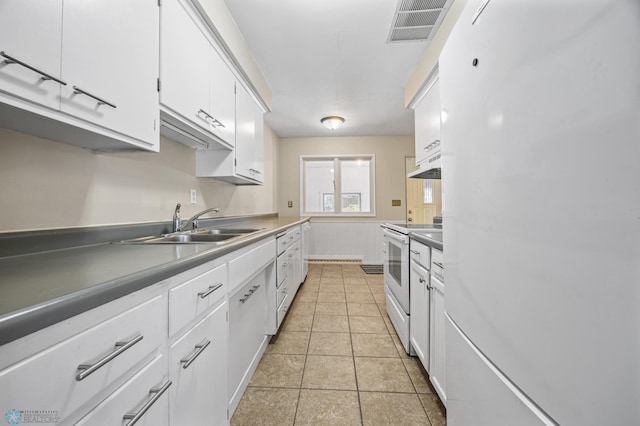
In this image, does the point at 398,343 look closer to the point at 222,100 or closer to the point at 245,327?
the point at 245,327

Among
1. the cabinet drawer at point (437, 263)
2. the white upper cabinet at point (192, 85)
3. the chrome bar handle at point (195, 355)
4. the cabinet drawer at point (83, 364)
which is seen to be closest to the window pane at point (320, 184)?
the white upper cabinet at point (192, 85)

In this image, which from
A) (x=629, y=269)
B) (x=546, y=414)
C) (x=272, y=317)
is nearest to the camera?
(x=629, y=269)

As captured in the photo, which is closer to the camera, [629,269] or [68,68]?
[629,269]

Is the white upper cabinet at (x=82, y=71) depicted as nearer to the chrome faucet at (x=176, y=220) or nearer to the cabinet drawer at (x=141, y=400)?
the chrome faucet at (x=176, y=220)

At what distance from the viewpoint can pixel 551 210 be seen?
454mm

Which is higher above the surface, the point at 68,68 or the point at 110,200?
the point at 68,68

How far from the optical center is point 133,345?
55cm

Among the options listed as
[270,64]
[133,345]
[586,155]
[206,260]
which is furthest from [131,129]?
[270,64]

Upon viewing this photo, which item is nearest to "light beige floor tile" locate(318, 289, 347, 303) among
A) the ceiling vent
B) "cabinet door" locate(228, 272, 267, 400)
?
"cabinet door" locate(228, 272, 267, 400)

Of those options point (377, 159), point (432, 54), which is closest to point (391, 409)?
point (432, 54)

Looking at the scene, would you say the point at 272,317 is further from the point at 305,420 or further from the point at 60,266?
the point at 60,266

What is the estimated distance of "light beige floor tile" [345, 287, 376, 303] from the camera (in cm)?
285

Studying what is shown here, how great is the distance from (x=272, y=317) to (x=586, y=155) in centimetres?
184

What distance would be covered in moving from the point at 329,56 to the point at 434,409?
2.83 meters
